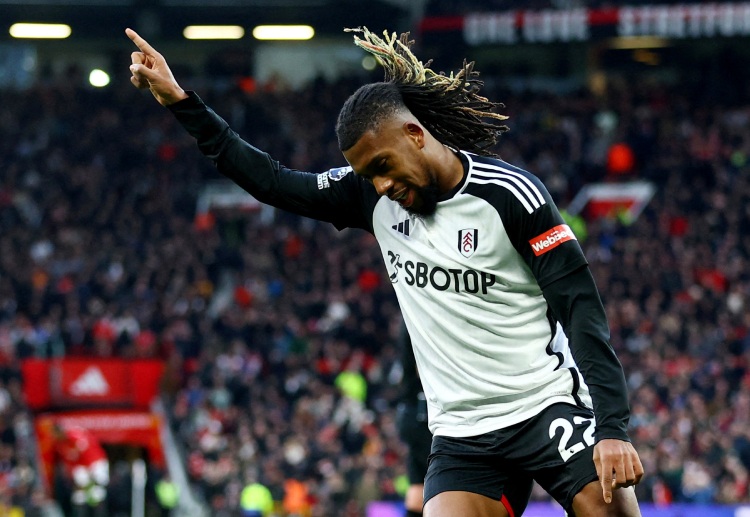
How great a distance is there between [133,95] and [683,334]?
537 inches

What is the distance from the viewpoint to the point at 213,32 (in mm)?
27891

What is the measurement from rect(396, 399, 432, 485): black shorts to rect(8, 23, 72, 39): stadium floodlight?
2178 centimetres

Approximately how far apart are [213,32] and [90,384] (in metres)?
10.2

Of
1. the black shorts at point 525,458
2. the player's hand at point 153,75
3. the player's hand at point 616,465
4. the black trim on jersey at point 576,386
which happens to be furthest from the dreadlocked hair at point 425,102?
the player's hand at point 616,465

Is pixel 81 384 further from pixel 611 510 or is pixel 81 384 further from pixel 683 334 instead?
pixel 611 510

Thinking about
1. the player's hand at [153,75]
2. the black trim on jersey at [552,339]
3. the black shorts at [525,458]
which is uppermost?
the player's hand at [153,75]

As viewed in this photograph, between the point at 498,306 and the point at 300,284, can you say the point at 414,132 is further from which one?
the point at 300,284

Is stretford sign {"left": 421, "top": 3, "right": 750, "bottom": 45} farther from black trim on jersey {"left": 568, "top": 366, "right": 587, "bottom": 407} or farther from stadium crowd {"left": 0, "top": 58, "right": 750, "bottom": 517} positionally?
black trim on jersey {"left": 568, "top": 366, "right": 587, "bottom": 407}

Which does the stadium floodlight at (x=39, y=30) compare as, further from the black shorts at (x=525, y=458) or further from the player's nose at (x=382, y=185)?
the black shorts at (x=525, y=458)

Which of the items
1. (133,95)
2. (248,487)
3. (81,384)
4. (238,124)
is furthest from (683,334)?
(133,95)

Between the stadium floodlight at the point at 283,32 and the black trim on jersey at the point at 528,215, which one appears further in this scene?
the stadium floodlight at the point at 283,32

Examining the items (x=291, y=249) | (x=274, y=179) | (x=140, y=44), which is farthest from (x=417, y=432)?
(x=291, y=249)

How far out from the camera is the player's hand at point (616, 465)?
391 centimetres

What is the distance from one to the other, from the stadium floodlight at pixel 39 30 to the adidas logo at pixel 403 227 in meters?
23.7
